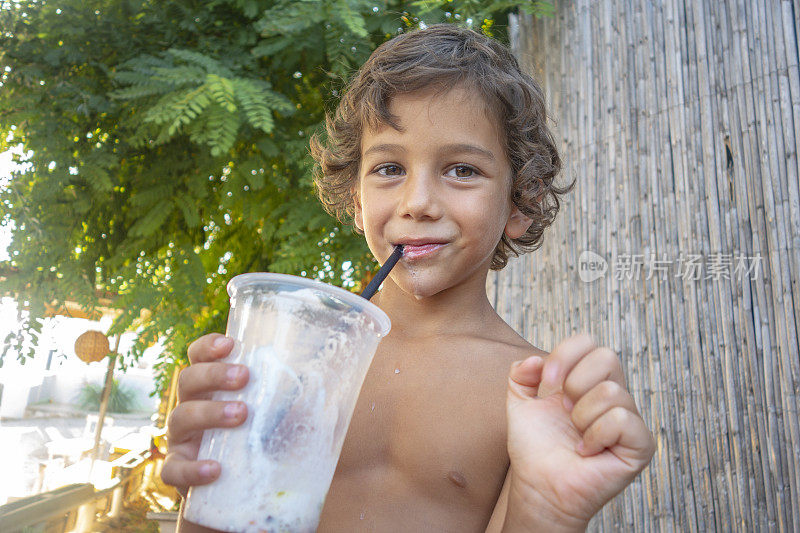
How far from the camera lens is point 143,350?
2625mm

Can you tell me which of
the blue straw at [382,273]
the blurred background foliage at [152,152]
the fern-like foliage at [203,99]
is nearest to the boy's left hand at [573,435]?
the blue straw at [382,273]

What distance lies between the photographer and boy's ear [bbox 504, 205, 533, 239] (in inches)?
56.1

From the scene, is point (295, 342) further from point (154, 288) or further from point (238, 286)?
point (154, 288)

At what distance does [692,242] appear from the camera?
197cm

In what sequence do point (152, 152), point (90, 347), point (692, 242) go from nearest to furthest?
point (692, 242), point (152, 152), point (90, 347)

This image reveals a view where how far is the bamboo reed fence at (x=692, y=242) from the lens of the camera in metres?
1.75

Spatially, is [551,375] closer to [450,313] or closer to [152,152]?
[450,313]

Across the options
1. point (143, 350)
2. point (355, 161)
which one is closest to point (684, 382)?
point (355, 161)

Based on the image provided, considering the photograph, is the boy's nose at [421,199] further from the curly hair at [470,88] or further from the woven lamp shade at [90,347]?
the woven lamp shade at [90,347]

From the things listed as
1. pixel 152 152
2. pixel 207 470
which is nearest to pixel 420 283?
pixel 207 470

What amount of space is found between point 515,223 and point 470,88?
0.34 m

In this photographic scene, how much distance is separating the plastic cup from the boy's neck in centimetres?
52

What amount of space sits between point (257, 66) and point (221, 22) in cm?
26
